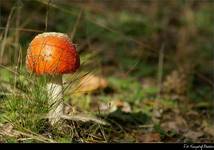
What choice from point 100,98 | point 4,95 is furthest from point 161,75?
point 4,95

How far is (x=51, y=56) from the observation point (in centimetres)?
290

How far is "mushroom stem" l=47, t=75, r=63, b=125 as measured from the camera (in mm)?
3033

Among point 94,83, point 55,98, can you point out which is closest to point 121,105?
point 94,83

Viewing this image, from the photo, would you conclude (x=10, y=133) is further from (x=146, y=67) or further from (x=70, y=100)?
(x=146, y=67)

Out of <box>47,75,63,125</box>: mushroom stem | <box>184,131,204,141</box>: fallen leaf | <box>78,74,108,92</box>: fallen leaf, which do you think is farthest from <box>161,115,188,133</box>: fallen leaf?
<box>47,75,63,125</box>: mushroom stem

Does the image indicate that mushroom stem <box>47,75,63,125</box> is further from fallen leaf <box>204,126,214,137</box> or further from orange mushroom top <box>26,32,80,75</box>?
fallen leaf <box>204,126,214,137</box>

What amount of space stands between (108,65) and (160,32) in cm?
141

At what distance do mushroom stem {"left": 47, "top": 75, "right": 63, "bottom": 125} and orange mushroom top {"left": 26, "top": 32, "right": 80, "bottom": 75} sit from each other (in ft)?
0.54

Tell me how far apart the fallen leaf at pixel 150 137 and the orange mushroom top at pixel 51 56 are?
920 mm

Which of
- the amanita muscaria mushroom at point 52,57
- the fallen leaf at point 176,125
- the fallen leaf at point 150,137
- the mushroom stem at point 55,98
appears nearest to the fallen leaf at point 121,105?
the fallen leaf at point 176,125

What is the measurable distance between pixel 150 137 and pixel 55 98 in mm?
896

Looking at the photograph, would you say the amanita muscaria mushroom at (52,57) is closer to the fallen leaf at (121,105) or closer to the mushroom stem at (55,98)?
the mushroom stem at (55,98)

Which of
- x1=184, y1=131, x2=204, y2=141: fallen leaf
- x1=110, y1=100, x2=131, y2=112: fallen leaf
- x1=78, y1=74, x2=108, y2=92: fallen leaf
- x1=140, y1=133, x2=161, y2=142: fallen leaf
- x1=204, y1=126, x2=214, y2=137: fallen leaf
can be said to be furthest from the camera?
x1=78, y1=74, x2=108, y2=92: fallen leaf

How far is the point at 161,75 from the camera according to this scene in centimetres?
539
